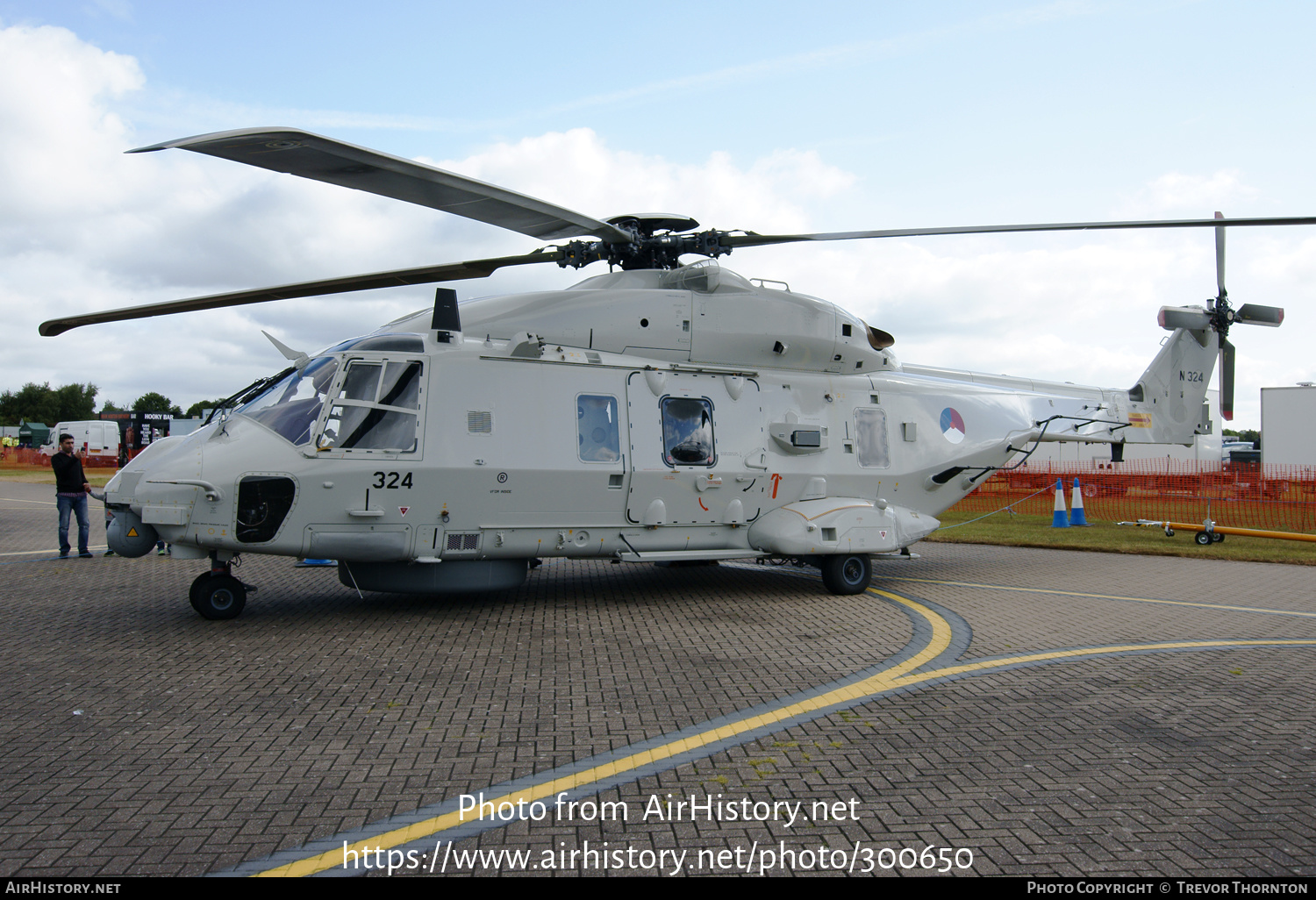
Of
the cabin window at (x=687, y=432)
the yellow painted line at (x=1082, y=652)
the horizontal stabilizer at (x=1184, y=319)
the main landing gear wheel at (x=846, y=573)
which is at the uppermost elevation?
the horizontal stabilizer at (x=1184, y=319)

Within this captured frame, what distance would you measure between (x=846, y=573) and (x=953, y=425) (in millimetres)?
3128

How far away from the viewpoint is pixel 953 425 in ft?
39.1

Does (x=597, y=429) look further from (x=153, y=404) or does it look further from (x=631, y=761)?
(x=153, y=404)

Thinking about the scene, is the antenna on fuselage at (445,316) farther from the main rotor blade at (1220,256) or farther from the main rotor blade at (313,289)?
the main rotor blade at (1220,256)

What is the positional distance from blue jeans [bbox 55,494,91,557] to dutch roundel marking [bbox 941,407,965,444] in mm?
13483

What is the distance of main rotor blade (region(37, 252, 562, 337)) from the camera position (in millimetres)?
8688

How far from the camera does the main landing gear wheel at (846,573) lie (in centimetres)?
1033

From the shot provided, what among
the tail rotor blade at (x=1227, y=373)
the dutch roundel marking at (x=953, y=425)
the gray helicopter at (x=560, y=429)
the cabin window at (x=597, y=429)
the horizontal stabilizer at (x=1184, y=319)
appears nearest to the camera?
the gray helicopter at (x=560, y=429)

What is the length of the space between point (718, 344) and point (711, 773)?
6640mm

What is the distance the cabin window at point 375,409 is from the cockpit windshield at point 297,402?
17cm

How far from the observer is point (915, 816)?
3.79 metres

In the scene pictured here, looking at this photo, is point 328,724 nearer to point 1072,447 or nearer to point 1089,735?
point 1089,735

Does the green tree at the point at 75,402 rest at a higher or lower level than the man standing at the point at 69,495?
higher

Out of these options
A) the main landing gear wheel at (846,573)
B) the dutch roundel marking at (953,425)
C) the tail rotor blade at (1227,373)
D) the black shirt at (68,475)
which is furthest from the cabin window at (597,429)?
the tail rotor blade at (1227,373)
